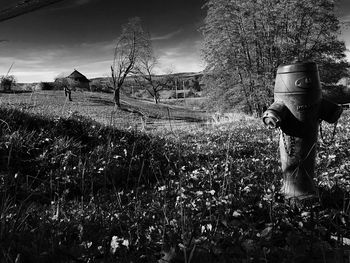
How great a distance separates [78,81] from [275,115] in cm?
5363

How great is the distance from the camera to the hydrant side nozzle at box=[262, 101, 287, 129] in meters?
2.55

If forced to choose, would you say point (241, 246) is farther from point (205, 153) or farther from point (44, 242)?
point (205, 153)

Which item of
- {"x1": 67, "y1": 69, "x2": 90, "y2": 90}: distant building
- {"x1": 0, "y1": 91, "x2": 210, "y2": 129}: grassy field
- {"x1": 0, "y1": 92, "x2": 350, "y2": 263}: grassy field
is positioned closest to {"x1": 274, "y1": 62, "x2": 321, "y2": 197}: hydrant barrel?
{"x1": 0, "y1": 92, "x2": 350, "y2": 263}: grassy field

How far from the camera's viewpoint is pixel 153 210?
2.95m

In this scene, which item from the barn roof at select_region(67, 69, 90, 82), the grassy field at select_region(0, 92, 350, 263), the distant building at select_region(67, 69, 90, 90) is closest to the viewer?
the grassy field at select_region(0, 92, 350, 263)

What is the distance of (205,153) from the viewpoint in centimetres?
593

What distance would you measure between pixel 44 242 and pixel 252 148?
16.7 feet

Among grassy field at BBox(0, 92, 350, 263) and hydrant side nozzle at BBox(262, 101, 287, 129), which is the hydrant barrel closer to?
hydrant side nozzle at BBox(262, 101, 287, 129)

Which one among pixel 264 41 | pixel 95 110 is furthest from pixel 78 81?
pixel 264 41

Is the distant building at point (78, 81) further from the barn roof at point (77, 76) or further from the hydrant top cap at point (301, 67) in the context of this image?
the hydrant top cap at point (301, 67)

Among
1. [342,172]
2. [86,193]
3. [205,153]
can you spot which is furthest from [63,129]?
[342,172]

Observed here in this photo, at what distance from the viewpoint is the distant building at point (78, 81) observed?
1985 inches

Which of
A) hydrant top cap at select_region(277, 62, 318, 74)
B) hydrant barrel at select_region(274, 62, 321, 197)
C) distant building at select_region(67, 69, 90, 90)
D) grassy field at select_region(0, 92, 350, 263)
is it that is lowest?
grassy field at select_region(0, 92, 350, 263)

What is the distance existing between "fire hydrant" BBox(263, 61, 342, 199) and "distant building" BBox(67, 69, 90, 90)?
51.0m
